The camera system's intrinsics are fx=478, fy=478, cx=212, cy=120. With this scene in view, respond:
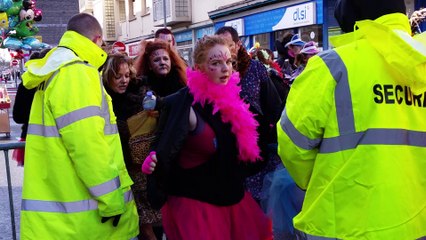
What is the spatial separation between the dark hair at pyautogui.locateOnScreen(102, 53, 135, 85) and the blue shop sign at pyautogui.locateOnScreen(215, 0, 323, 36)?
11.5m

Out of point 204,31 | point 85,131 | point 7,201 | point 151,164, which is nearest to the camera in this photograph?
point 85,131

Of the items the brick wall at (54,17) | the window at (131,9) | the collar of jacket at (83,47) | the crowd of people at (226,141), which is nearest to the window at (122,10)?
the window at (131,9)

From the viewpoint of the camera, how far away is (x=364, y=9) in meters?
2.02

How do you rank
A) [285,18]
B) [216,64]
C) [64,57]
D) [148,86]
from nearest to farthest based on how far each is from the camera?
1. [64,57]
2. [216,64]
3. [148,86]
4. [285,18]

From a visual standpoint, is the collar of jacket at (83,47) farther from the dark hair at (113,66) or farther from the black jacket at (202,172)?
the dark hair at (113,66)

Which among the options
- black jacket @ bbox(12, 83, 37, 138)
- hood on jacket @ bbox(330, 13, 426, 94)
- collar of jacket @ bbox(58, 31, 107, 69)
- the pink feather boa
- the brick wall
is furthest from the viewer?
the brick wall

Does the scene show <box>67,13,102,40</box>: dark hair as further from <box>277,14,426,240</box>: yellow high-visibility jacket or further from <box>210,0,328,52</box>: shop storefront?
<box>210,0,328,52</box>: shop storefront

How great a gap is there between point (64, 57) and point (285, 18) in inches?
554

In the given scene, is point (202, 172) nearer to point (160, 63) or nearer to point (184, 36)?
point (160, 63)

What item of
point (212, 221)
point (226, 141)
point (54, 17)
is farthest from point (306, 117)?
point (54, 17)

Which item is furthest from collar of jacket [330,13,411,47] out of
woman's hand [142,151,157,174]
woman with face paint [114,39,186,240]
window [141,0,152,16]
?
window [141,0,152,16]

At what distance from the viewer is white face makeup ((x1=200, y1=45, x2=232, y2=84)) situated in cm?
298

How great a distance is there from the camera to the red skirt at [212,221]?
2826 millimetres

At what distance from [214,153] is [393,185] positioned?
119 cm
